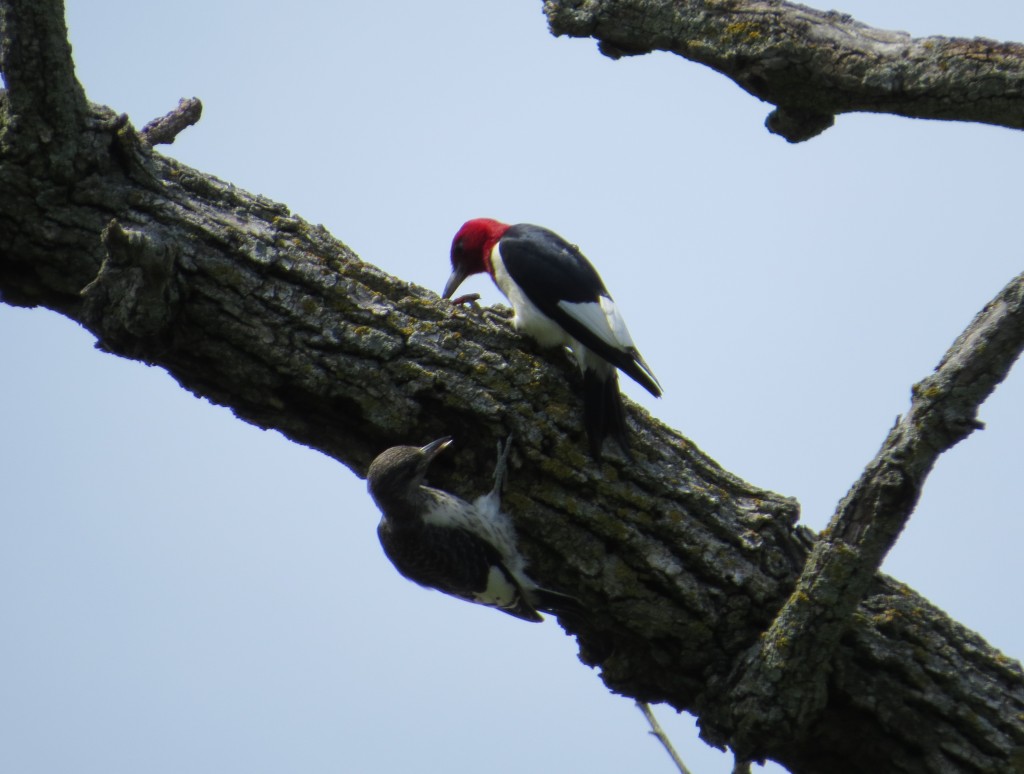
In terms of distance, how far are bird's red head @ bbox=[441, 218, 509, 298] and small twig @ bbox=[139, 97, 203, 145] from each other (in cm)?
167

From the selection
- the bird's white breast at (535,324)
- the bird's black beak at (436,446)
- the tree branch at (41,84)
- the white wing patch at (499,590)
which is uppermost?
the bird's white breast at (535,324)

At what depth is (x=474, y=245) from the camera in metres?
5.48

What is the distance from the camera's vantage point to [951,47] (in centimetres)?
292

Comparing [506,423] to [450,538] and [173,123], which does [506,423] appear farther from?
[173,123]

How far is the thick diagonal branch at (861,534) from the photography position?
2.75 m

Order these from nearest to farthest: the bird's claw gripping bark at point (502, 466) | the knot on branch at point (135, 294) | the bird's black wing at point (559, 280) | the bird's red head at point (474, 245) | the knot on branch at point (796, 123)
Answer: the knot on branch at point (135, 294) → the knot on branch at point (796, 123) → the bird's claw gripping bark at point (502, 466) → the bird's black wing at point (559, 280) → the bird's red head at point (474, 245)

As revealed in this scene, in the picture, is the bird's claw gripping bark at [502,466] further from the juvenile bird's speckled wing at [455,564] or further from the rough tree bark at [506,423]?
the juvenile bird's speckled wing at [455,564]

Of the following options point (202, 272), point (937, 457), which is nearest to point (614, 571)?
point (937, 457)

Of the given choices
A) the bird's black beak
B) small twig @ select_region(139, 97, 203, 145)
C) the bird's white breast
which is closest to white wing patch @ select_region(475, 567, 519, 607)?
the bird's black beak

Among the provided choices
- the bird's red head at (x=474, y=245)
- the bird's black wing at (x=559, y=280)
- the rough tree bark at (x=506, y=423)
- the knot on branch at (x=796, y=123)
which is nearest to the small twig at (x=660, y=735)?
the rough tree bark at (x=506, y=423)

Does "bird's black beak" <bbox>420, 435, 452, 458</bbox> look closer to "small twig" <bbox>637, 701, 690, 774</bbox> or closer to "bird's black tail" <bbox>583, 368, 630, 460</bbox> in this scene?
"bird's black tail" <bbox>583, 368, 630, 460</bbox>

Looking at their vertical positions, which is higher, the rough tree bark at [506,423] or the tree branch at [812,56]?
the tree branch at [812,56]

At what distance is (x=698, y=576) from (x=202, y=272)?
1.90 meters

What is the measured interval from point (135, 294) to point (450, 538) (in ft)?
5.46
